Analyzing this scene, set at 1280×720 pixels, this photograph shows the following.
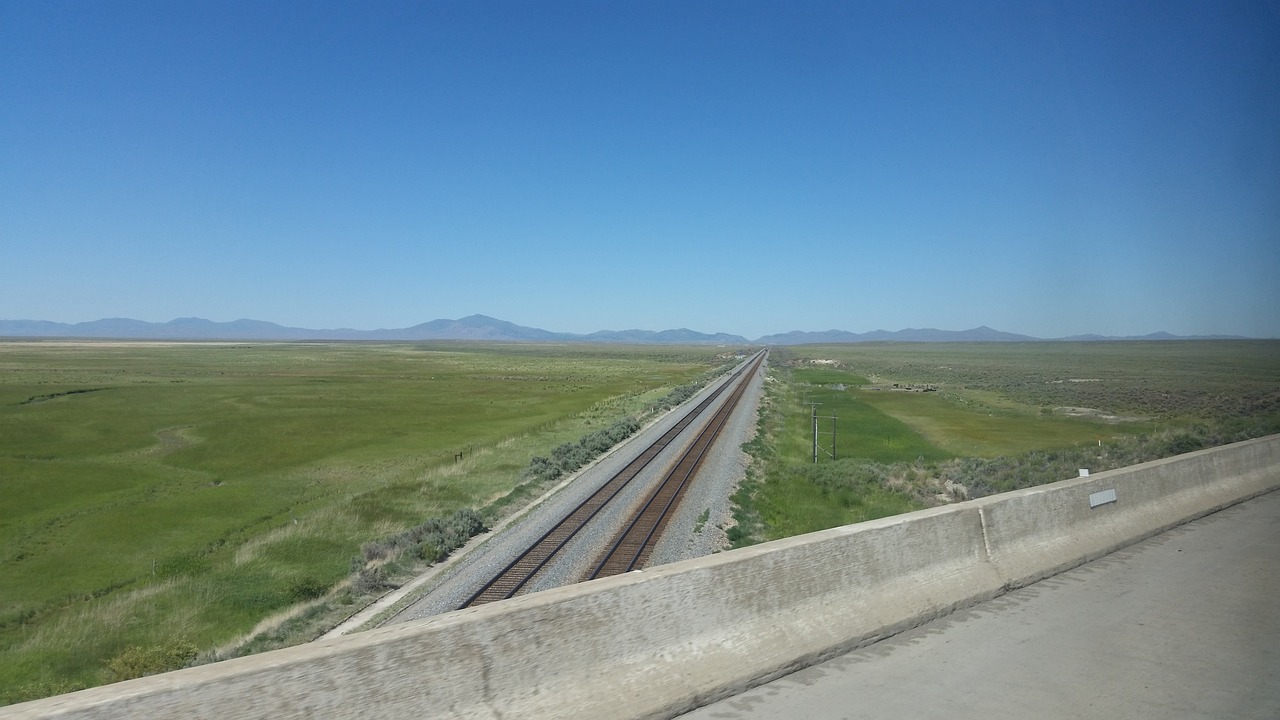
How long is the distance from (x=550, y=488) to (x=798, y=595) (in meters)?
22.1

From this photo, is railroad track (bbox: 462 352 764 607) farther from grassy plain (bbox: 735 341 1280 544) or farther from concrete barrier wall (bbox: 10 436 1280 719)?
concrete barrier wall (bbox: 10 436 1280 719)

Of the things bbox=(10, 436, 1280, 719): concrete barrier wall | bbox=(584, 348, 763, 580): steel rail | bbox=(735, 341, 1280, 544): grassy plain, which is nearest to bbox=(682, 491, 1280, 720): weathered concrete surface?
bbox=(10, 436, 1280, 719): concrete barrier wall

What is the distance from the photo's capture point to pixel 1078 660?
523cm

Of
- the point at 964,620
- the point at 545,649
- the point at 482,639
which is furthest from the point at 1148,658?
the point at 482,639

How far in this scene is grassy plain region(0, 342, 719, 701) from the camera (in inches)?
621

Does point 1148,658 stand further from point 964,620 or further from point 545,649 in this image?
point 545,649

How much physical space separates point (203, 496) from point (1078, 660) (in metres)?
31.3

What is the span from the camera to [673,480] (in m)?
26.4

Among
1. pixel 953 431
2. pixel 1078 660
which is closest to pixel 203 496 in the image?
pixel 1078 660

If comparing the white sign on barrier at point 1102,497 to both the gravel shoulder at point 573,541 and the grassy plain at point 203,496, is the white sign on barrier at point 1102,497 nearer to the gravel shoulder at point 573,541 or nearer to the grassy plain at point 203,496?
the gravel shoulder at point 573,541

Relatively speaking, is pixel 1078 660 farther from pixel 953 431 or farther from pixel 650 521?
pixel 953 431

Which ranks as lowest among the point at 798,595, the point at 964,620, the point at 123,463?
the point at 123,463

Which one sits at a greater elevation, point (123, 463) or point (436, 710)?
point (436, 710)

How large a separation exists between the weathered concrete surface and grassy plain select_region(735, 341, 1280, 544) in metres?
12.1
